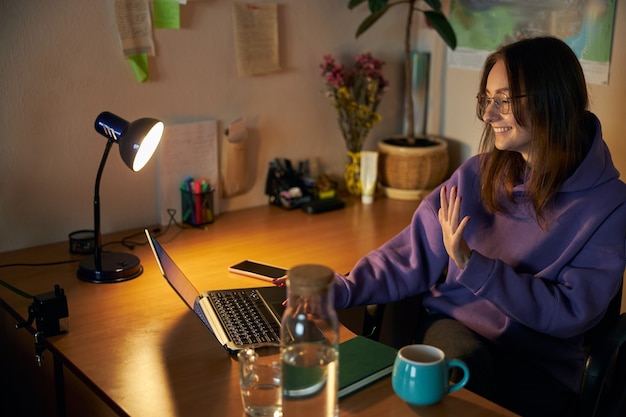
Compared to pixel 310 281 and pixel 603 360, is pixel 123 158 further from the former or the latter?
pixel 603 360

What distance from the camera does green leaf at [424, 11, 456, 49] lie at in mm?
2473

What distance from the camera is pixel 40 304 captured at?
1.61 m

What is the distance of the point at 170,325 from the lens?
1.70 m

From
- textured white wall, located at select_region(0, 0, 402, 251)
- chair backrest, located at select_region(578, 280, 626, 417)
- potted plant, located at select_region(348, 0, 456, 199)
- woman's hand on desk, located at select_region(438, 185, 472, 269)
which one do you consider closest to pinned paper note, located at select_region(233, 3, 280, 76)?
textured white wall, located at select_region(0, 0, 402, 251)

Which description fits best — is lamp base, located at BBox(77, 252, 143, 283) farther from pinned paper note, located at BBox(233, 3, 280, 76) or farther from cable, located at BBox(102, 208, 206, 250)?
pinned paper note, located at BBox(233, 3, 280, 76)

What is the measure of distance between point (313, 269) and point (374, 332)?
0.73m

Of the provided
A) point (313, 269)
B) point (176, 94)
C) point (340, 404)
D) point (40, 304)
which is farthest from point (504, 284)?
point (176, 94)

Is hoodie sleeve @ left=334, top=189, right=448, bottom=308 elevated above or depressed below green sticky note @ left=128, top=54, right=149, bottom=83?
below

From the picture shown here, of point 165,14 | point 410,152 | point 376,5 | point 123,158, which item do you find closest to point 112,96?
point 165,14

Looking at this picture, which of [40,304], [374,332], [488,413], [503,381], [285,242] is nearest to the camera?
[488,413]

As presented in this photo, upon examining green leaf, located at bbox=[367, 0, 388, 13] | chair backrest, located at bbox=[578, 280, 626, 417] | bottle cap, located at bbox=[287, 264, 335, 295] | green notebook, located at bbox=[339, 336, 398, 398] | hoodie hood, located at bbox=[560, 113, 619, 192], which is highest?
green leaf, located at bbox=[367, 0, 388, 13]

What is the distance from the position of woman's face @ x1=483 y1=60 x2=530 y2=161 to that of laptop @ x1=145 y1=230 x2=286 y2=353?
0.62 m

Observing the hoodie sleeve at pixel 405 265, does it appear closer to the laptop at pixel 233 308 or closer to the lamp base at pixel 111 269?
the laptop at pixel 233 308

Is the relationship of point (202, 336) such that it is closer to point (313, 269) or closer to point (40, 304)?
point (40, 304)
